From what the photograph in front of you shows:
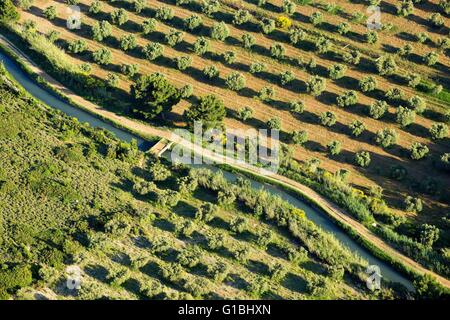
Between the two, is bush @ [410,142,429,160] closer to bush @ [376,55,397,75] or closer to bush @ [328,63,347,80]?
bush @ [376,55,397,75]

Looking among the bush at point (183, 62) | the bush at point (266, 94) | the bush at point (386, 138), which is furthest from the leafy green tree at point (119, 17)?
the bush at point (386, 138)

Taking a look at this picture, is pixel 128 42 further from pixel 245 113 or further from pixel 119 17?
pixel 245 113

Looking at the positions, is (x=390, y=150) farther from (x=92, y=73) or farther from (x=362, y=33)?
(x=92, y=73)

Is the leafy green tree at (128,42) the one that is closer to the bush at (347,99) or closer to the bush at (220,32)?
the bush at (220,32)

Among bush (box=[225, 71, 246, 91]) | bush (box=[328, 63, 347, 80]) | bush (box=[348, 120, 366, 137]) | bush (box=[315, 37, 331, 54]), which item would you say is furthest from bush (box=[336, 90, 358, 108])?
bush (box=[225, 71, 246, 91])

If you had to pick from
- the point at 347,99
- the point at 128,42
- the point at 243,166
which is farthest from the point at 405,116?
the point at 128,42

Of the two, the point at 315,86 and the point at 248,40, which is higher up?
the point at 248,40
